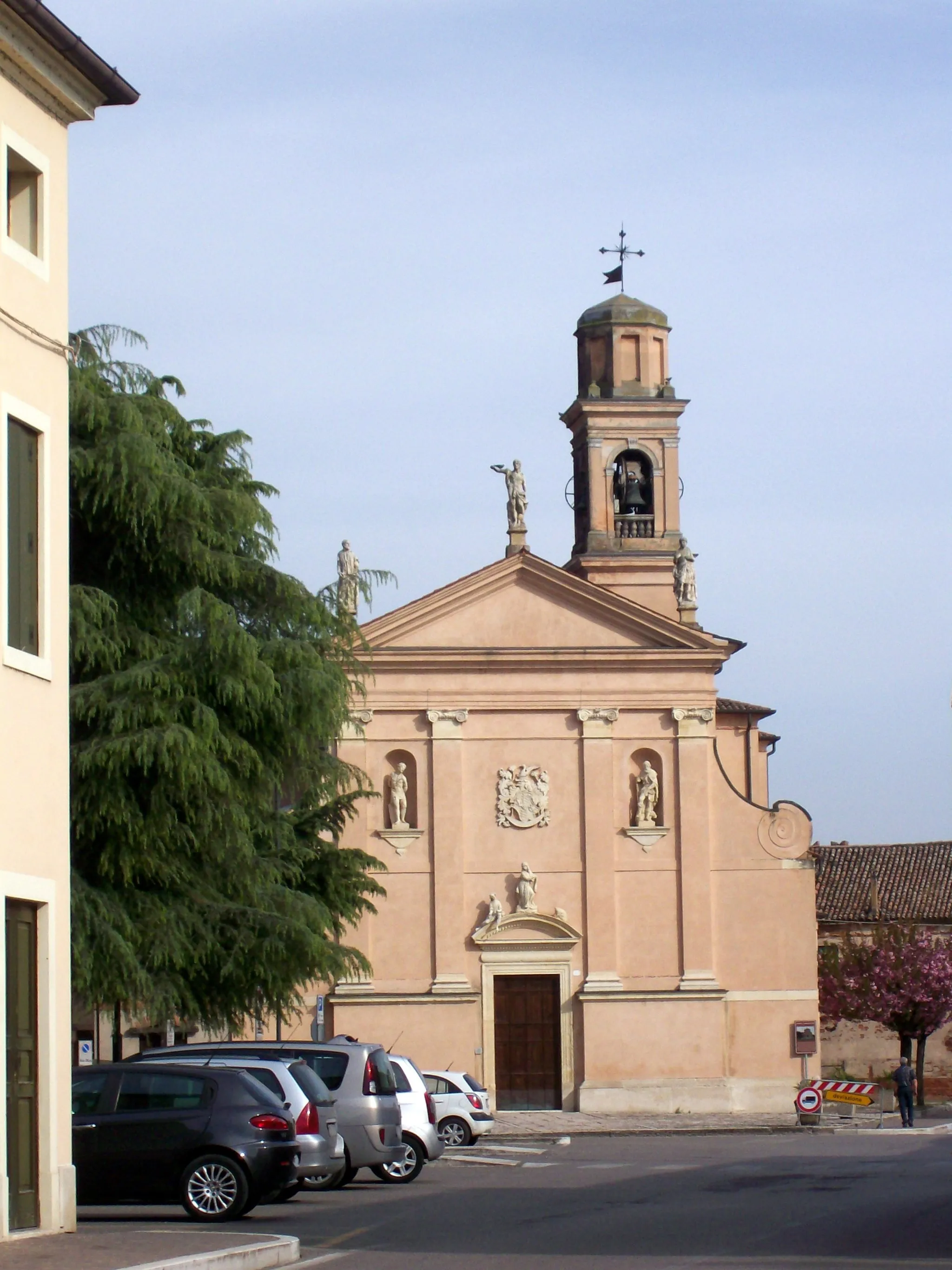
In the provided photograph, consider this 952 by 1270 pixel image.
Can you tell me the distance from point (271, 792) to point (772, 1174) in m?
7.75

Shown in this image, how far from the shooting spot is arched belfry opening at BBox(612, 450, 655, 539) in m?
47.5

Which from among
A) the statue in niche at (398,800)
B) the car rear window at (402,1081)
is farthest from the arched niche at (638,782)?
the car rear window at (402,1081)

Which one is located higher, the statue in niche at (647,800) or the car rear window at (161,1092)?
the statue in niche at (647,800)

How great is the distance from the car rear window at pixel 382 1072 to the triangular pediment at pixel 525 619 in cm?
2134

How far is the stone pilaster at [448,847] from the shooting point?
42250 mm

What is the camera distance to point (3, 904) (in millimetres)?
15258

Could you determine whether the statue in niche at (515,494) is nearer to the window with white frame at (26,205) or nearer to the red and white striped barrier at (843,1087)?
the red and white striped barrier at (843,1087)

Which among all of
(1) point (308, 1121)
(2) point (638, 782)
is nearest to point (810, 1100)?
(2) point (638, 782)

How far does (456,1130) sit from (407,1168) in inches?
251

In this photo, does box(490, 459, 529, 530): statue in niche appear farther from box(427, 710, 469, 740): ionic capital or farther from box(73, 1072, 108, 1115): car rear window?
Answer: box(73, 1072, 108, 1115): car rear window

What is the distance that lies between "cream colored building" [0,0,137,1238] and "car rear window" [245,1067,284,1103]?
7.78ft

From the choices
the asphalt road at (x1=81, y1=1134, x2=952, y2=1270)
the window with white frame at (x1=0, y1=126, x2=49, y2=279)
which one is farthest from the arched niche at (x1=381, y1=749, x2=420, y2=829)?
the window with white frame at (x1=0, y1=126, x2=49, y2=279)

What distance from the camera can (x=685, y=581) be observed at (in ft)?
146

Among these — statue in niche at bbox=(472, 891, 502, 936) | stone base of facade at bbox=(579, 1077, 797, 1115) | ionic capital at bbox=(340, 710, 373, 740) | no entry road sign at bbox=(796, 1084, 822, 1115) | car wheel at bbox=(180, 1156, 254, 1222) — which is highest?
ionic capital at bbox=(340, 710, 373, 740)
